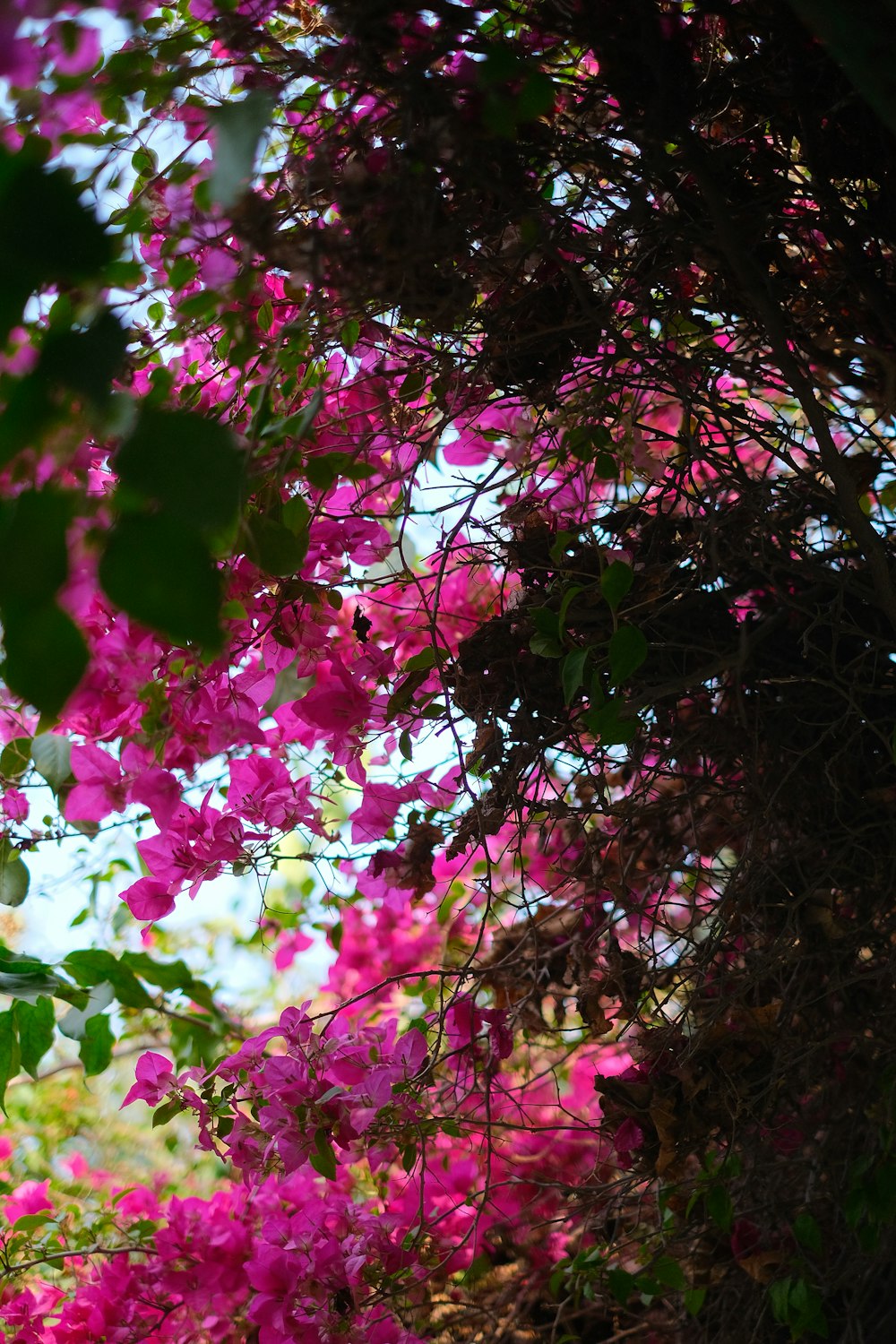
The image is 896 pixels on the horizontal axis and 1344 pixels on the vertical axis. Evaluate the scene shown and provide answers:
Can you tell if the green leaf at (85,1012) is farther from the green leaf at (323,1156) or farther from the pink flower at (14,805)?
the green leaf at (323,1156)

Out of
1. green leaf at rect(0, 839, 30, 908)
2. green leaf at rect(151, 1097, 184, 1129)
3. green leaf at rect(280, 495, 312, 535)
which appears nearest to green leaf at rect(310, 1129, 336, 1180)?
green leaf at rect(151, 1097, 184, 1129)

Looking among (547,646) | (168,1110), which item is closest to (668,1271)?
(168,1110)

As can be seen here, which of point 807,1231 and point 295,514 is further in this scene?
point 807,1231

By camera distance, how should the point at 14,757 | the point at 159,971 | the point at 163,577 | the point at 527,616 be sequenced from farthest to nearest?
the point at 159,971 < the point at 14,757 < the point at 527,616 < the point at 163,577

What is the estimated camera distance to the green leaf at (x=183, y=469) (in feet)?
0.94

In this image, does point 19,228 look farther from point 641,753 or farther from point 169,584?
point 641,753

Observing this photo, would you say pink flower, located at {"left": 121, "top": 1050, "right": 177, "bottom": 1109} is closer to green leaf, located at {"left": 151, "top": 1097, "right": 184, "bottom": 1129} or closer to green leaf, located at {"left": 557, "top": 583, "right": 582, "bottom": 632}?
green leaf, located at {"left": 151, "top": 1097, "right": 184, "bottom": 1129}

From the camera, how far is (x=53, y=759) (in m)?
0.77

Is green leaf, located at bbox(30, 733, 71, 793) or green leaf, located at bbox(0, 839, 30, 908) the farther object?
green leaf, located at bbox(0, 839, 30, 908)

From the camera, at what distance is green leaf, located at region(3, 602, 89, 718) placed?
0.29 m

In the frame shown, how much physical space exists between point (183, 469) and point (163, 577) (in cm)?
3

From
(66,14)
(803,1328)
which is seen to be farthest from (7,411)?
(803,1328)

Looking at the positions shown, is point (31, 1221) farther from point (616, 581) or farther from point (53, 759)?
Answer: point (616, 581)

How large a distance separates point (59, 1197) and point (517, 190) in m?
1.27
